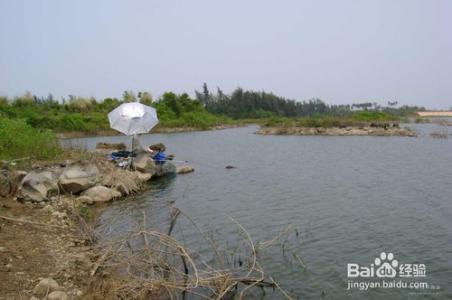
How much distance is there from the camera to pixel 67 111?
61.4 metres

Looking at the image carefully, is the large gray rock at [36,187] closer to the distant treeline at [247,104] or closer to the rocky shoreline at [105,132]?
the rocky shoreline at [105,132]

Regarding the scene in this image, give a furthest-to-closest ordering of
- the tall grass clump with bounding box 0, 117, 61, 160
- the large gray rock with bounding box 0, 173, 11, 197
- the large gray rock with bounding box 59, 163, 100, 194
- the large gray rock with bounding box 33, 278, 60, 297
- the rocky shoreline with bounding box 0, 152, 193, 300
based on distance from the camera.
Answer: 1. the tall grass clump with bounding box 0, 117, 61, 160
2. the large gray rock with bounding box 59, 163, 100, 194
3. the large gray rock with bounding box 0, 173, 11, 197
4. the rocky shoreline with bounding box 0, 152, 193, 300
5. the large gray rock with bounding box 33, 278, 60, 297

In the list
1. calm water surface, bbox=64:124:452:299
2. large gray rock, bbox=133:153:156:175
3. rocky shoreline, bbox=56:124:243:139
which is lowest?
calm water surface, bbox=64:124:452:299

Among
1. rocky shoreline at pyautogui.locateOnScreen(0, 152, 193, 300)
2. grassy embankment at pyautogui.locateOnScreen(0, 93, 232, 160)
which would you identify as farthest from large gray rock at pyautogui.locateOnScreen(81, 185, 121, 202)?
grassy embankment at pyautogui.locateOnScreen(0, 93, 232, 160)

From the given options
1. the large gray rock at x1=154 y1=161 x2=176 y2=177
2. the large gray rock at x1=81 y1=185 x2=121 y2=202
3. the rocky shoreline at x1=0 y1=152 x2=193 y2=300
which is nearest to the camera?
the rocky shoreline at x1=0 y1=152 x2=193 y2=300

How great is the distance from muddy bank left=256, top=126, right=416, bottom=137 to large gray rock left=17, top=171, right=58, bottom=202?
4017 centimetres

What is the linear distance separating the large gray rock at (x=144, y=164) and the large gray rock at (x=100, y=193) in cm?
379

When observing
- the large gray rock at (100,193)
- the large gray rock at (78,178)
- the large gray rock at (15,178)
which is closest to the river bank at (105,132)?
the large gray rock at (78,178)

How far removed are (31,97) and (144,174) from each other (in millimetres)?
50924

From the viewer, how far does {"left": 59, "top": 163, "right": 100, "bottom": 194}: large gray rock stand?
13367 millimetres

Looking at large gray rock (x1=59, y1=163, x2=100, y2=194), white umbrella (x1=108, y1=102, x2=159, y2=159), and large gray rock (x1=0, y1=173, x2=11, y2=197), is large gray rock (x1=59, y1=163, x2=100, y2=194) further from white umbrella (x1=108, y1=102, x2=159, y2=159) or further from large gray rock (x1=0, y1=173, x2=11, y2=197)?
white umbrella (x1=108, y1=102, x2=159, y2=159)

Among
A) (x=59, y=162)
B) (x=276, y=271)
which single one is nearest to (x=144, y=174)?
(x=59, y=162)

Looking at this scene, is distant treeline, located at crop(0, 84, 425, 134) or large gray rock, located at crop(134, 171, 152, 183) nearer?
large gray rock, located at crop(134, 171, 152, 183)

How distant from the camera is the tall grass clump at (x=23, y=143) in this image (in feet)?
53.6
